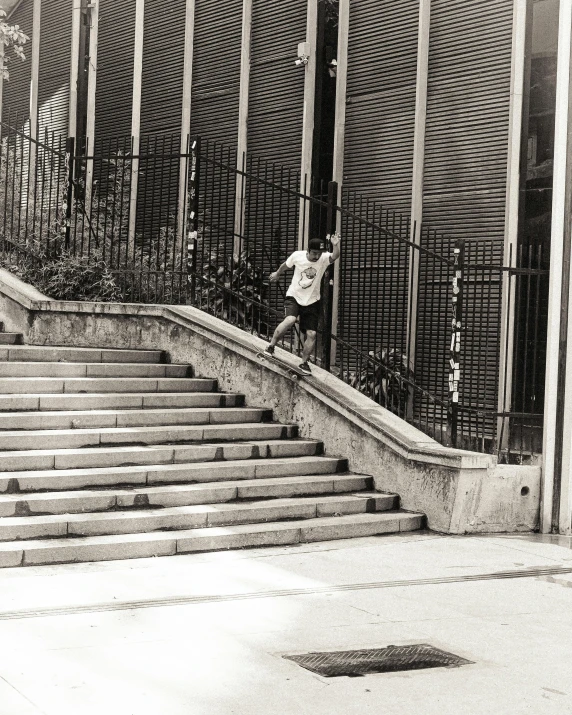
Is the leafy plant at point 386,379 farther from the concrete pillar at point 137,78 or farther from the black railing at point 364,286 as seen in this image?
the concrete pillar at point 137,78

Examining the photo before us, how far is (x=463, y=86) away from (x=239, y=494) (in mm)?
5579

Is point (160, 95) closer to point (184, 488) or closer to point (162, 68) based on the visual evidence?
point (162, 68)

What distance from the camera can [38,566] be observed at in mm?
7133

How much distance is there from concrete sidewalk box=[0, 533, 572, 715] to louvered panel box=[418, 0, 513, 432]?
10.6ft

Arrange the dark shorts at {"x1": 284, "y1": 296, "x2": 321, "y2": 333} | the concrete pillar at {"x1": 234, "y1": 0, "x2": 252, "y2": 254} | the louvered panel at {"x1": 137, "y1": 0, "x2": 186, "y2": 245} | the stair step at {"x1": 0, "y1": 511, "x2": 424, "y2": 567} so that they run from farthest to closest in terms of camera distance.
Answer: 1. the louvered panel at {"x1": 137, "y1": 0, "x2": 186, "y2": 245}
2. the concrete pillar at {"x1": 234, "y1": 0, "x2": 252, "y2": 254}
3. the dark shorts at {"x1": 284, "y1": 296, "x2": 321, "y2": 333}
4. the stair step at {"x1": 0, "y1": 511, "x2": 424, "y2": 567}

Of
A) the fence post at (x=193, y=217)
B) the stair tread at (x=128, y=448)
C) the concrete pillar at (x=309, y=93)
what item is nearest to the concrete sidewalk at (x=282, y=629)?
the stair tread at (x=128, y=448)

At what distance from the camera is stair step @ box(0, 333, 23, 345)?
444 inches

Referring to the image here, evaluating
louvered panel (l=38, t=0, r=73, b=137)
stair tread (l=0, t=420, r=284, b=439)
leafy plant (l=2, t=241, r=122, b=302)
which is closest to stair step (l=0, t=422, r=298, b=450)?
stair tread (l=0, t=420, r=284, b=439)

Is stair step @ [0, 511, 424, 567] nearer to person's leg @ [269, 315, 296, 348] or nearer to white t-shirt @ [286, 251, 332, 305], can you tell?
person's leg @ [269, 315, 296, 348]

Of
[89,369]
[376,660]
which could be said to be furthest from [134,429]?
[376,660]

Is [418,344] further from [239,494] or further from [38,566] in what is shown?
[38,566]

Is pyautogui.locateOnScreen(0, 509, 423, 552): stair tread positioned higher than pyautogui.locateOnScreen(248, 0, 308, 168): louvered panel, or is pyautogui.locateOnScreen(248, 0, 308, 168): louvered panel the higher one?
pyautogui.locateOnScreen(248, 0, 308, 168): louvered panel

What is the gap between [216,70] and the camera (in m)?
15.2

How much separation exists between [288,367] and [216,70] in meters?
6.50
